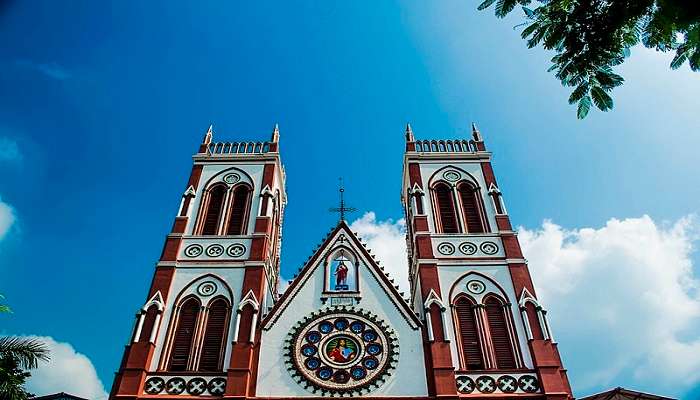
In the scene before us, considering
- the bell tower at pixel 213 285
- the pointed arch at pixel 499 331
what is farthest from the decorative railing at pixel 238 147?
the pointed arch at pixel 499 331

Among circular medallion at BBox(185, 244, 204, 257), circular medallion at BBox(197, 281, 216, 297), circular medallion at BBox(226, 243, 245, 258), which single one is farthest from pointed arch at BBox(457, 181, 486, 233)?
circular medallion at BBox(185, 244, 204, 257)

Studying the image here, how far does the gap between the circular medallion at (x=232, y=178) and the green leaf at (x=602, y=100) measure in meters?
24.1

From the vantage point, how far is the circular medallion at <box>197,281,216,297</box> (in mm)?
23359

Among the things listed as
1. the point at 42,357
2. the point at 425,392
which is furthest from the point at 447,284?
the point at 42,357

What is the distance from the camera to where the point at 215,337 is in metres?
22.1

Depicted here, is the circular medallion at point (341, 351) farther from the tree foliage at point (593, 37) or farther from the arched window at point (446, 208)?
the tree foliage at point (593, 37)

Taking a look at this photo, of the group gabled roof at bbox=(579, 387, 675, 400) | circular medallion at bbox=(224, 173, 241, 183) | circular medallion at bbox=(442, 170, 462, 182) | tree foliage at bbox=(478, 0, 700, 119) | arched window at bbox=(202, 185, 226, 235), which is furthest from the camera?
circular medallion at bbox=(224, 173, 241, 183)

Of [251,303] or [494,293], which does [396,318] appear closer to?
[494,293]

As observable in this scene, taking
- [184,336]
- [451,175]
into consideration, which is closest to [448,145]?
[451,175]

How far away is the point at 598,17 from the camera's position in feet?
18.9

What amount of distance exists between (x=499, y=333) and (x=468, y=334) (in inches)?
49.5

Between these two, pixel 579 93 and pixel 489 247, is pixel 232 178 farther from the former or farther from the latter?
A: pixel 579 93

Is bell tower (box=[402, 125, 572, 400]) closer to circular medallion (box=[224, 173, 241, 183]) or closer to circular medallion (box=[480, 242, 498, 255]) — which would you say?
circular medallion (box=[480, 242, 498, 255])

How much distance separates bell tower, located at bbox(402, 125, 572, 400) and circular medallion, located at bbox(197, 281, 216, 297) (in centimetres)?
911
